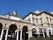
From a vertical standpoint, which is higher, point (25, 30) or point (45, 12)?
point (45, 12)

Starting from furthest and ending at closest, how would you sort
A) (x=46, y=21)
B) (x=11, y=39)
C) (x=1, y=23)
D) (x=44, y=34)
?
(x=46, y=21) → (x=11, y=39) → (x=44, y=34) → (x=1, y=23)

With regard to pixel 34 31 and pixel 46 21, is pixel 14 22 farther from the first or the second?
pixel 46 21

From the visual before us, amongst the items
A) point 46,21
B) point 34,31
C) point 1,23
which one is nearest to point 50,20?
point 46,21

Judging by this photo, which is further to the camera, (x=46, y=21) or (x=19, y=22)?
(x=46, y=21)

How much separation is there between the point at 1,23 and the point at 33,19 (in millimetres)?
15804

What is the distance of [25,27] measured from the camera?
2964 cm

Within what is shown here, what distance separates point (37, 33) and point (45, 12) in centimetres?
1135

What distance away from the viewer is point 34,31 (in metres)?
31.5

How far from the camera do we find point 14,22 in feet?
86.8

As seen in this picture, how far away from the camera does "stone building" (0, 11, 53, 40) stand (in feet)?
82.3

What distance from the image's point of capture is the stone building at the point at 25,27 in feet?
82.3

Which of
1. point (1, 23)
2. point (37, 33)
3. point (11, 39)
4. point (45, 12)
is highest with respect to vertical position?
point (45, 12)

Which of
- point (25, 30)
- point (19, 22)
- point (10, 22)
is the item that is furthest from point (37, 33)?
point (10, 22)

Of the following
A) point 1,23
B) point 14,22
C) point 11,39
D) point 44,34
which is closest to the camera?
point 1,23
